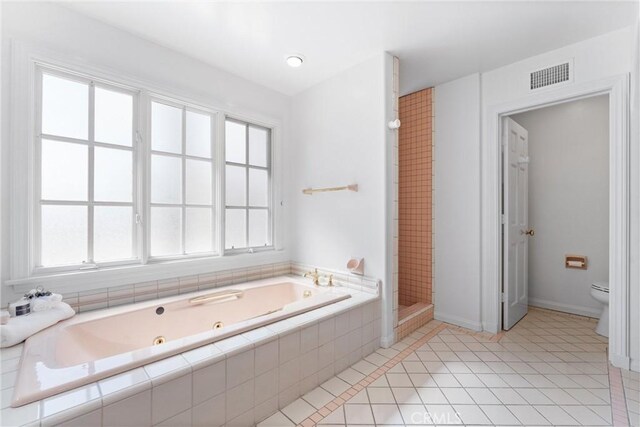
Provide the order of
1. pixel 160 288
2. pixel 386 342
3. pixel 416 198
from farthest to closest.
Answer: pixel 416 198, pixel 386 342, pixel 160 288

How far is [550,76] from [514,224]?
128 cm

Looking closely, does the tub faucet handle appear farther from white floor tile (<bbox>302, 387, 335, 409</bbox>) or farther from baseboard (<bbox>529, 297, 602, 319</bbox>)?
baseboard (<bbox>529, 297, 602, 319</bbox>)

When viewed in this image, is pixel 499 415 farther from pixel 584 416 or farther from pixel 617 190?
pixel 617 190

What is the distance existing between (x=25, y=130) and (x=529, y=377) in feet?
11.2

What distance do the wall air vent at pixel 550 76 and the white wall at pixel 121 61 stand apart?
7.47 feet

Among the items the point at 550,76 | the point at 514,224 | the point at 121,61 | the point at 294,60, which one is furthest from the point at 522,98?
the point at 121,61

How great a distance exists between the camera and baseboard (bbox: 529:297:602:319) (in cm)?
293

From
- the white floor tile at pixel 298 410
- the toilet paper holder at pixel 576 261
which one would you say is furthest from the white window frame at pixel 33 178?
the toilet paper holder at pixel 576 261

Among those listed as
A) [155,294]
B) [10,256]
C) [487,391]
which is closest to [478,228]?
[487,391]

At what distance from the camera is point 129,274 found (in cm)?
200

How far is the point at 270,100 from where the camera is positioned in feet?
9.55

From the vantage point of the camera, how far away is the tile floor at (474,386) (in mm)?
1486

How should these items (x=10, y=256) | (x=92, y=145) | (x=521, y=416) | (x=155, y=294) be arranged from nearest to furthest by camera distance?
(x=521, y=416) → (x=10, y=256) → (x=92, y=145) → (x=155, y=294)

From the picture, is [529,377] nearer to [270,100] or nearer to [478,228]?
[478,228]
